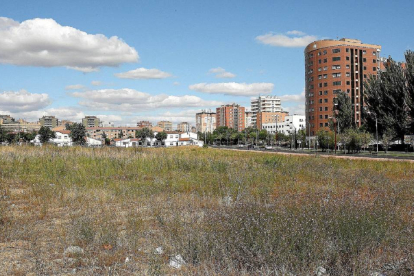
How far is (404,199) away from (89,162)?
14505 mm

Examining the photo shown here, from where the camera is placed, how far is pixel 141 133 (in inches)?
4811

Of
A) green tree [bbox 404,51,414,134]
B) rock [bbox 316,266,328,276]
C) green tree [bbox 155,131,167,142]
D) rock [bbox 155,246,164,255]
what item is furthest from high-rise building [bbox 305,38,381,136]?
rock [bbox 316,266,328,276]

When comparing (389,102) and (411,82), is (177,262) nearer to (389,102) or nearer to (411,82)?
(411,82)

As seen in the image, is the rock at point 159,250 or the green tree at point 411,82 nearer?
the rock at point 159,250

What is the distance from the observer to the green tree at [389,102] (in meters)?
54.5

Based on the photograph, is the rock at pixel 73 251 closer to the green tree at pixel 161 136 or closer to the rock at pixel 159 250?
the rock at pixel 159 250

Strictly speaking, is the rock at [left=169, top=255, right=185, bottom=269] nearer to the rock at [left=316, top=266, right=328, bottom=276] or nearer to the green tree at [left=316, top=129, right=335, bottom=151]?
the rock at [left=316, top=266, right=328, bottom=276]

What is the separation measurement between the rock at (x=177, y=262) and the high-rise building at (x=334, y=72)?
8733cm

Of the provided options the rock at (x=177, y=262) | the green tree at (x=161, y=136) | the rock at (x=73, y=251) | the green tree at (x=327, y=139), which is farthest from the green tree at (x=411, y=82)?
the green tree at (x=161, y=136)

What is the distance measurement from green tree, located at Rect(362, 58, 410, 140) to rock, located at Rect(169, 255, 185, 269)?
5620 centimetres

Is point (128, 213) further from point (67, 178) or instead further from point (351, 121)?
point (351, 121)

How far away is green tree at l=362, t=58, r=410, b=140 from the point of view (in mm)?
54469

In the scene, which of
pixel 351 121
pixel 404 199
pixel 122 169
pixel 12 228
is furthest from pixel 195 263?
pixel 351 121

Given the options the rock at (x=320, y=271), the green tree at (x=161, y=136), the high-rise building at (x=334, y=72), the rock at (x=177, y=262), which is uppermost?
the high-rise building at (x=334, y=72)
